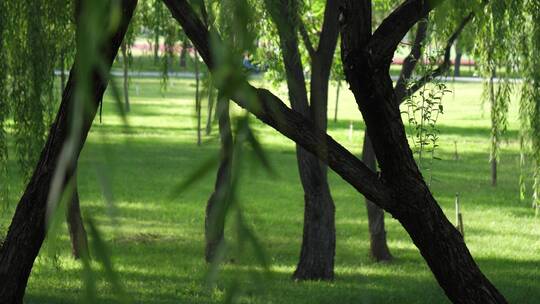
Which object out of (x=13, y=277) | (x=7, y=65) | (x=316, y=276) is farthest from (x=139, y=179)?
(x=13, y=277)

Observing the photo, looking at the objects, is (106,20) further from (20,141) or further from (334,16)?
(334,16)

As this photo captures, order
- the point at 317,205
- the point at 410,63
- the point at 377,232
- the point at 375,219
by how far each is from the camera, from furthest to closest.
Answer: the point at 377,232
the point at 375,219
the point at 410,63
the point at 317,205

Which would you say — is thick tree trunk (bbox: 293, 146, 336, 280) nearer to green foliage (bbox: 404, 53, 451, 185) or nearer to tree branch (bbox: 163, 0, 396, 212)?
green foliage (bbox: 404, 53, 451, 185)

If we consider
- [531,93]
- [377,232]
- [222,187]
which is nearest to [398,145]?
[222,187]

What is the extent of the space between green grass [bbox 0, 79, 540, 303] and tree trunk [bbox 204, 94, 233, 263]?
3 cm

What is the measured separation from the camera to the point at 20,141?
7980 millimetres

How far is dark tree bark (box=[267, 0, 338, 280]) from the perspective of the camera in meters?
11.0

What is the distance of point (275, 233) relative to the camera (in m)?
16.2

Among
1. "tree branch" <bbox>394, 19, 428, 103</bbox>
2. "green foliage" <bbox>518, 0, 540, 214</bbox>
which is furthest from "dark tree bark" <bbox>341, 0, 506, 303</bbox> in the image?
"tree branch" <bbox>394, 19, 428, 103</bbox>

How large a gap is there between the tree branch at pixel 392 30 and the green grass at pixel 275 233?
2.62ft

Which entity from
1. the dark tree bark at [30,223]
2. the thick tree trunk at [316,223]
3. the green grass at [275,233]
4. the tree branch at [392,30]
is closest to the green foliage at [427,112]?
the green grass at [275,233]

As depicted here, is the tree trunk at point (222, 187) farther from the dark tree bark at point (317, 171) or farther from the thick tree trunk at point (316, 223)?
the thick tree trunk at point (316, 223)

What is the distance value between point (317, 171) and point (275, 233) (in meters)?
4.93

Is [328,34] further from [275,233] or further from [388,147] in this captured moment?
[388,147]
